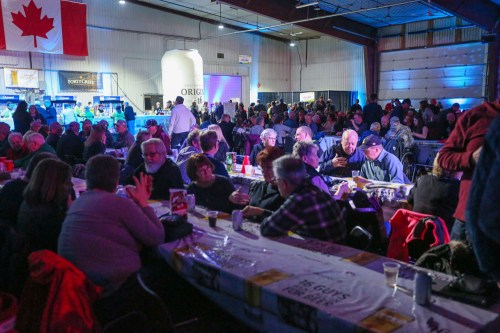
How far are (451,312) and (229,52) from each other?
19743 mm

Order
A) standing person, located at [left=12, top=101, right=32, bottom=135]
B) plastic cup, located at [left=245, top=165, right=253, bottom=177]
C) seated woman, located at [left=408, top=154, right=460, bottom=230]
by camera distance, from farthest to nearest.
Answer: standing person, located at [left=12, top=101, right=32, bottom=135] < plastic cup, located at [left=245, top=165, right=253, bottom=177] < seated woman, located at [left=408, top=154, right=460, bottom=230]

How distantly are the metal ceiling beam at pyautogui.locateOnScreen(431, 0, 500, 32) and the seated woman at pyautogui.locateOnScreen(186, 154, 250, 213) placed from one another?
951cm

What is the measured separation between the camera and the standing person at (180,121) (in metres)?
9.40

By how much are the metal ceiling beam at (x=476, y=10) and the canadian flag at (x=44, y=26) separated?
10.9 metres

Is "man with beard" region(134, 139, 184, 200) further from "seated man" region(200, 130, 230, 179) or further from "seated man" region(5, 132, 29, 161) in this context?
"seated man" region(5, 132, 29, 161)

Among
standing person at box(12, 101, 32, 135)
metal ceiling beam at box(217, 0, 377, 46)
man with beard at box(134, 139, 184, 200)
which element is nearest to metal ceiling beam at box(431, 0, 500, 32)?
metal ceiling beam at box(217, 0, 377, 46)

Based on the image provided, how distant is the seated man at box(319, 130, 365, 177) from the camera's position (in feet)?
16.3

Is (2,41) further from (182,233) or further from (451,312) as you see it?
(451,312)

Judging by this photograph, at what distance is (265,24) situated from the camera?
1902 centimetres

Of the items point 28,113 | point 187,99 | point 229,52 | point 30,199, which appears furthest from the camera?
point 229,52

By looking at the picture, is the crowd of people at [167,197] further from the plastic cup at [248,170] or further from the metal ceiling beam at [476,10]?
the metal ceiling beam at [476,10]

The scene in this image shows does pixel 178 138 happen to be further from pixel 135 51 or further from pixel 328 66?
pixel 328 66

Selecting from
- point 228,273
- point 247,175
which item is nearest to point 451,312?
point 228,273

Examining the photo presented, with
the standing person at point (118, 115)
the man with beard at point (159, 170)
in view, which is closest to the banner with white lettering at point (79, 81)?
the standing person at point (118, 115)
